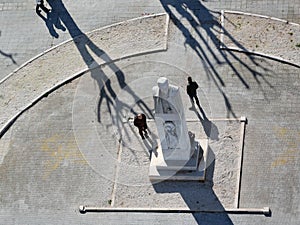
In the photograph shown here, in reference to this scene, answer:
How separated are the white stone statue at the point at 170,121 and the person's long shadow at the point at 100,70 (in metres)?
2.19

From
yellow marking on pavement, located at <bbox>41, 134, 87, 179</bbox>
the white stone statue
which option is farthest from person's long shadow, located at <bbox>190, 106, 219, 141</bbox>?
yellow marking on pavement, located at <bbox>41, 134, 87, 179</bbox>

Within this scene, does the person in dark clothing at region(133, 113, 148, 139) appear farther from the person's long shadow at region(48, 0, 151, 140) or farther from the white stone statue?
the white stone statue

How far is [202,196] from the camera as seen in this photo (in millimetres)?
20672

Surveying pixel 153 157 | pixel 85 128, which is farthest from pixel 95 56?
pixel 153 157

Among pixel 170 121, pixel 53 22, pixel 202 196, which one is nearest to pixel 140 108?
pixel 170 121

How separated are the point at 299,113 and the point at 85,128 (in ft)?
20.8

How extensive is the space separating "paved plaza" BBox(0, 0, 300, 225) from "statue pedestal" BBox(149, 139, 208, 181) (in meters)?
0.21

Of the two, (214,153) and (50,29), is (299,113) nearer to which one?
(214,153)

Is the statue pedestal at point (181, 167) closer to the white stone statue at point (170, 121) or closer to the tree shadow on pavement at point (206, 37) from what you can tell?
the white stone statue at point (170, 121)

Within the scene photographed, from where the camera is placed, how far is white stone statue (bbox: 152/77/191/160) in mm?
19047

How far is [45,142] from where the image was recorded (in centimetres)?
2280

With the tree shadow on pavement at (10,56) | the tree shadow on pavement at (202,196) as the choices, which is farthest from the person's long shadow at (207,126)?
the tree shadow on pavement at (10,56)

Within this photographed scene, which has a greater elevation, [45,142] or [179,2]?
[179,2]

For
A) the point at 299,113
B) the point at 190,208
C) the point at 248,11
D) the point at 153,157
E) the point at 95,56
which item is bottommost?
the point at 190,208
